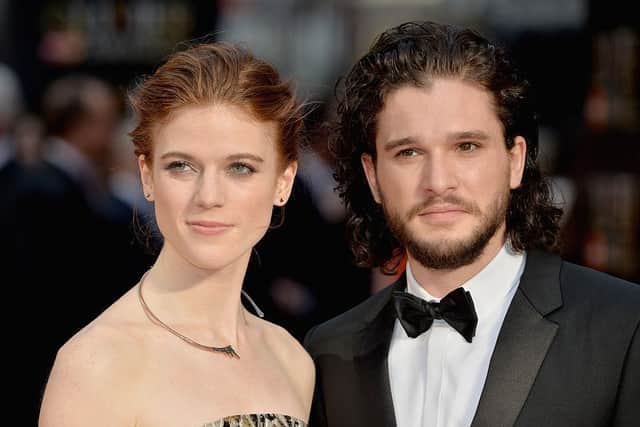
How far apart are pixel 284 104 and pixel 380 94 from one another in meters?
0.42

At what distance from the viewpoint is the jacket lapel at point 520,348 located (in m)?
2.99

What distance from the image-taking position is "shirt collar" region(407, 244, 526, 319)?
3.25 metres

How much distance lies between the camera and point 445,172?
3.17 metres

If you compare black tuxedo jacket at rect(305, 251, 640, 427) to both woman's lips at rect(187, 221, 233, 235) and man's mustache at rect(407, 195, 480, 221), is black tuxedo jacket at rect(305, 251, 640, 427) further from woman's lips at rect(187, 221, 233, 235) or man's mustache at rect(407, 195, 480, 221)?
woman's lips at rect(187, 221, 233, 235)

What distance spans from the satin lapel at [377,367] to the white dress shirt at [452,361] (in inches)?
1.2

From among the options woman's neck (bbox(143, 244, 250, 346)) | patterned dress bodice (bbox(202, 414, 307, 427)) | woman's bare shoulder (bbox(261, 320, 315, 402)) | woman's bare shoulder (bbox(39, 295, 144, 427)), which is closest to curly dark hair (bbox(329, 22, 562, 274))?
woman's bare shoulder (bbox(261, 320, 315, 402))

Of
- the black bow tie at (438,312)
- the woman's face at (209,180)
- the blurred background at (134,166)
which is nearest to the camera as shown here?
the woman's face at (209,180)

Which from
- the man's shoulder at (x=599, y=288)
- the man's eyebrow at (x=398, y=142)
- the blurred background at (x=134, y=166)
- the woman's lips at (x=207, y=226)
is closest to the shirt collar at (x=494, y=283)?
the man's shoulder at (x=599, y=288)

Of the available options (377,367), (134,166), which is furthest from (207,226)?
(134,166)

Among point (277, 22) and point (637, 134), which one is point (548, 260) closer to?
point (637, 134)

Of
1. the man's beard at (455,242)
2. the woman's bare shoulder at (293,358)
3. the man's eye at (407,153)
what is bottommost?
the woman's bare shoulder at (293,358)

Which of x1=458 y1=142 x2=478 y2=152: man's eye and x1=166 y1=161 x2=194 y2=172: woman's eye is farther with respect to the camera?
x1=458 y1=142 x2=478 y2=152: man's eye

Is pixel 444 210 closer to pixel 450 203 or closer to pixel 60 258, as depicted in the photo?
pixel 450 203

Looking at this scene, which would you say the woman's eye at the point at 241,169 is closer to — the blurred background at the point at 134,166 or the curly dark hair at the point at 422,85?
the curly dark hair at the point at 422,85
